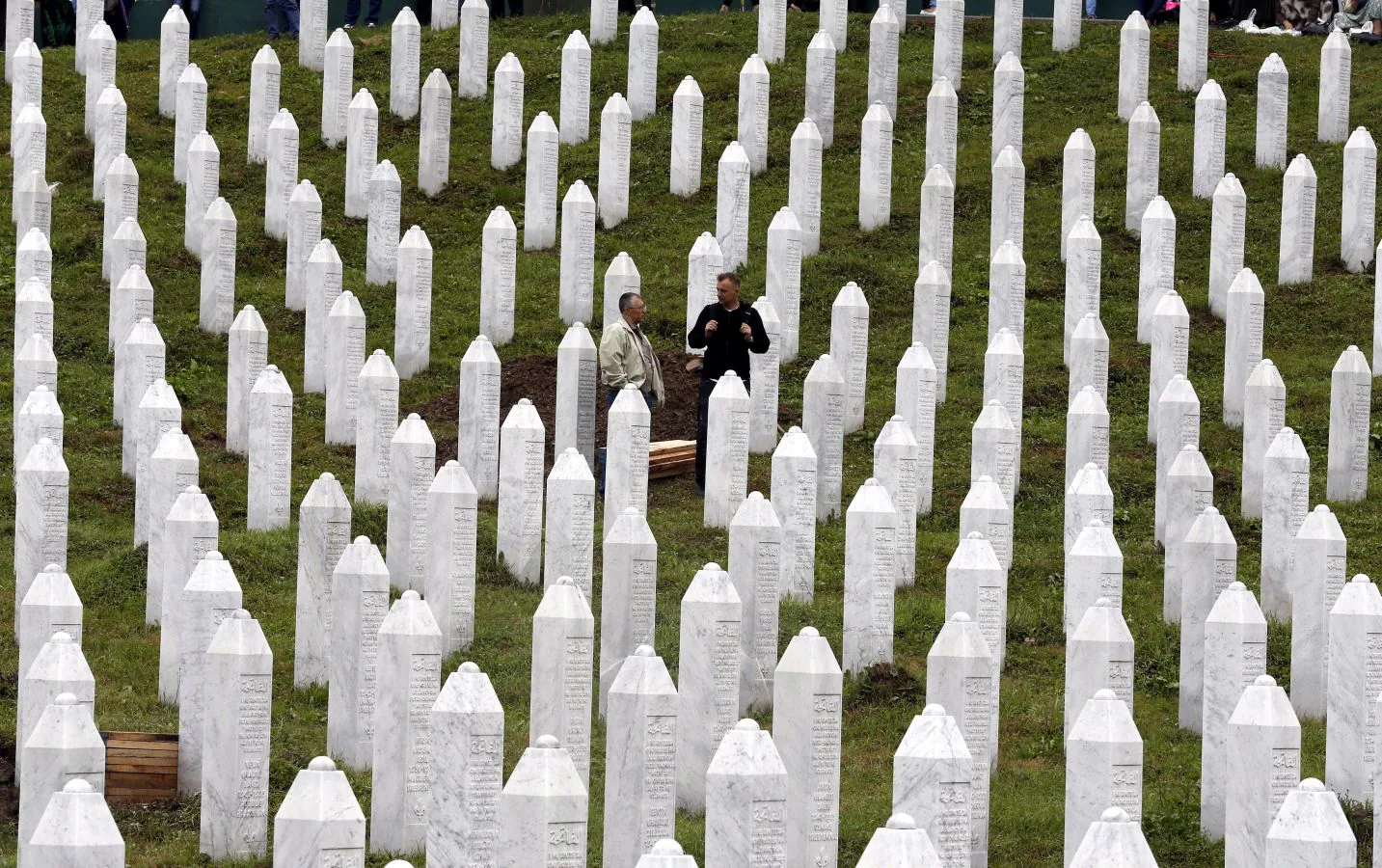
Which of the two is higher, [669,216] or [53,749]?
[669,216]

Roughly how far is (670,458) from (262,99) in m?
7.64

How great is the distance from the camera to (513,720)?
12.0 meters

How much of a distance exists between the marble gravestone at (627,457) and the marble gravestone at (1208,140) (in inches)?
340

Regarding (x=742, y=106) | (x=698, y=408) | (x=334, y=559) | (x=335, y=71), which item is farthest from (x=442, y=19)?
(x=334, y=559)

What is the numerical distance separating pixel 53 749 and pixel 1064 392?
33.9 ft

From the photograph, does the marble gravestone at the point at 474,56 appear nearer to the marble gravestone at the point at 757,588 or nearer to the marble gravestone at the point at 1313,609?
the marble gravestone at the point at 757,588

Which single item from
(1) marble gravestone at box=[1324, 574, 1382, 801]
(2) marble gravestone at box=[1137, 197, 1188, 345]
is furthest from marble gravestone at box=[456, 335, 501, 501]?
(1) marble gravestone at box=[1324, 574, 1382, 801]

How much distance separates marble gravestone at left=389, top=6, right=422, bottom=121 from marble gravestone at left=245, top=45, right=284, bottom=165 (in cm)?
150

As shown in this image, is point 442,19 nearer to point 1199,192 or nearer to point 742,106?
point 742,106

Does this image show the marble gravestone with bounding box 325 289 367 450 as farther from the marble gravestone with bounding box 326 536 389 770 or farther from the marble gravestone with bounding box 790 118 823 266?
the marble gravestone with bounding box 326 536 389 770

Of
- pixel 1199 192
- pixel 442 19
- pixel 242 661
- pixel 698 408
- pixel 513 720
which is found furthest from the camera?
pixel 442 19

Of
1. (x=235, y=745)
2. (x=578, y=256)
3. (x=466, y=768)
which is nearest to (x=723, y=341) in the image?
(x=578, y=256)

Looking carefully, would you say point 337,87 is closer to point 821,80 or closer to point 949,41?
point 821,80

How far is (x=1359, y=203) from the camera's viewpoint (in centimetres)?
1938
